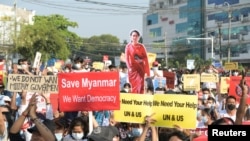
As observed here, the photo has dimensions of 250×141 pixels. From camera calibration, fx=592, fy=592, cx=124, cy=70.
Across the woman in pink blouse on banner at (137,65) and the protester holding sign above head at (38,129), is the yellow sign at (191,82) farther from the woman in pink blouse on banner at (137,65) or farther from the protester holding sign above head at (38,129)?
the protester holding sign above head at (38,129)

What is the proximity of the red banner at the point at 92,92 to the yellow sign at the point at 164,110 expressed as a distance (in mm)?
223

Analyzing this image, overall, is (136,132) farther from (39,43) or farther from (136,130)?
(39,43)

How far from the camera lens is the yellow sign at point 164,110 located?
623cm

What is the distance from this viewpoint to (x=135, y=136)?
6.46 meters

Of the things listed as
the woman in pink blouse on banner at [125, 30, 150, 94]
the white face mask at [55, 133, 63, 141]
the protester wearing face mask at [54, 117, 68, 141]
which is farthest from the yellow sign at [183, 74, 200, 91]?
the white face mask at [55, 133, 63, 141]

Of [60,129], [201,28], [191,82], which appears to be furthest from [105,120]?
[201,28]

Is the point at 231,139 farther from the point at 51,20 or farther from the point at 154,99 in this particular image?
the point at 51,20

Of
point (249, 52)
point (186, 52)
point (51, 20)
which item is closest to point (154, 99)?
point (51, 20)

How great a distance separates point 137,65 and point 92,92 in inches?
151

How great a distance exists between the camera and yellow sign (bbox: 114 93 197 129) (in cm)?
623


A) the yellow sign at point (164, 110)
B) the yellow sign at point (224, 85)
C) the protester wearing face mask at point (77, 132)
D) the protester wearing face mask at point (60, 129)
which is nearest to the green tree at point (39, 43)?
the yellow sign at point (224, 85)

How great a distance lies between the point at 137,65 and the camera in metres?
10.6

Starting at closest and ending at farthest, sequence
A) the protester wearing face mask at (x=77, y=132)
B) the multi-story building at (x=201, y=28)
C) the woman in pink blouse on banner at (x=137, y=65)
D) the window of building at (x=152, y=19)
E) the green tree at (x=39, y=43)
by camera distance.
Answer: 1. the protester wearing face mask at (x=77, y=132)
2. the woman in pink blouse on banner at (x=137, y=65)
3. the green tree at (x=39, y=43)
4. the multi-story building at (x=201, y=28)
5. the window of building at (x=152, y=19)

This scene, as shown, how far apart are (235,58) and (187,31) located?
1452 centimetres
